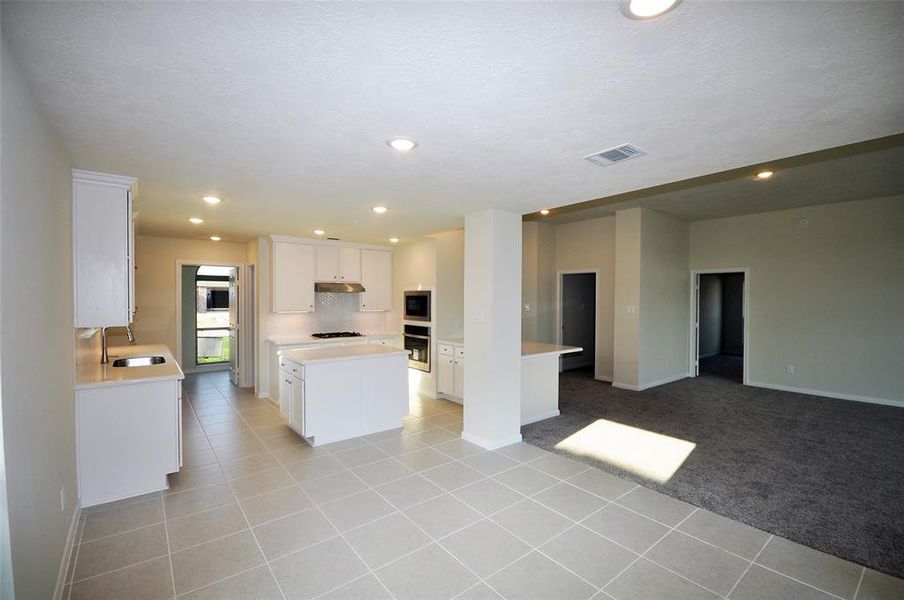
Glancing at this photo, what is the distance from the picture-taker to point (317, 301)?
21.5 feet

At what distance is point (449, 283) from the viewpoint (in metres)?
5.93

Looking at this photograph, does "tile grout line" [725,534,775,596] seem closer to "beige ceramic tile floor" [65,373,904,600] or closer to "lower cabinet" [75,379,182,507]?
"beige ceramic tile floor" [65,373,904,600]

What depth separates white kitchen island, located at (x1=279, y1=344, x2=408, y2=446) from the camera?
4.07m

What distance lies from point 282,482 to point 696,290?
7.31 m

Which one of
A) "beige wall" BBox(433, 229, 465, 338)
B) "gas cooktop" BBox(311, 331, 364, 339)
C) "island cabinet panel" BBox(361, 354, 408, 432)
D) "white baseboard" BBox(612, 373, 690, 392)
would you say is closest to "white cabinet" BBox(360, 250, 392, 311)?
"gas cooktop" BBox(311, 331, 364, 339)

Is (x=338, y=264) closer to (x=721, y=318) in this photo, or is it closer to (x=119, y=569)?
(x=119, y=569)

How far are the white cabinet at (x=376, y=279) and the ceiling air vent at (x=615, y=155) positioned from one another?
477 centimetres

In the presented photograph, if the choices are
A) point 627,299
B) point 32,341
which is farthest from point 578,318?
point 32,341

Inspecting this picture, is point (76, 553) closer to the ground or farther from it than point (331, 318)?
closer to the ground

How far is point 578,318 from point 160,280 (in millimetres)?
7507

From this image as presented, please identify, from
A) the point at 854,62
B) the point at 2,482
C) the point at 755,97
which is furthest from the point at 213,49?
the point at 854,62

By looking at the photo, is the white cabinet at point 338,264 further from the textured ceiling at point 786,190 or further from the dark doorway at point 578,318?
the dark doorway at point 578,318

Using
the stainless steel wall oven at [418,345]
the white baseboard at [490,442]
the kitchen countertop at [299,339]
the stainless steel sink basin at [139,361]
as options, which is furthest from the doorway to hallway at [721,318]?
the stainless steel sink basin at [139,361]

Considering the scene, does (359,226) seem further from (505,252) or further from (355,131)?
(355,131)
